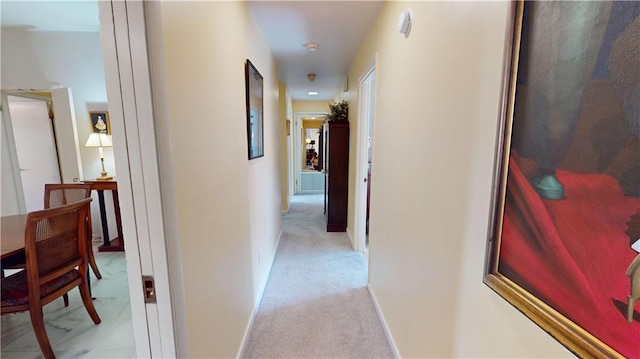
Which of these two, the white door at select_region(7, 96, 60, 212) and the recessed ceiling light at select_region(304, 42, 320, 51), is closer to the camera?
the recessed ceiling light at select_region(304, 42, 320, 51)

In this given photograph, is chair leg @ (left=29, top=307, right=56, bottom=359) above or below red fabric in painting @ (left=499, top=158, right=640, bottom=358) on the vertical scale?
below

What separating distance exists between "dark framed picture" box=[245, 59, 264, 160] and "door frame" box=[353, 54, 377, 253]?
1081 mm

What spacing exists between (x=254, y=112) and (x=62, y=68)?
99.6 inches

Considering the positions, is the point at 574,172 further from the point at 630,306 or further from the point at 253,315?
the point at 253,315

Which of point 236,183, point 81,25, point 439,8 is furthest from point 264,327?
point 81,25

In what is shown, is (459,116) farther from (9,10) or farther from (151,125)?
(9,10)

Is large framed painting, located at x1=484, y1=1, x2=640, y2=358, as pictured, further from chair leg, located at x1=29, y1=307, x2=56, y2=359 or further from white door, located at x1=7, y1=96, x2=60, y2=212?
white door, located at x1=7, y1=96, x2=60, y2=212

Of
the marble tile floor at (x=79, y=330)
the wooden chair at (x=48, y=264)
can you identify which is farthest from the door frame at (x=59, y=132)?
the wooden chair at (x=48, y=264)

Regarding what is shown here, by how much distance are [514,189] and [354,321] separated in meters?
1.75

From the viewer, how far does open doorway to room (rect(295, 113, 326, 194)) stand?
258 inches

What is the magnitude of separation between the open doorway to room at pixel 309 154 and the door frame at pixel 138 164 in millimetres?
5576

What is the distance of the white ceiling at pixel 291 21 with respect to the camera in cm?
189

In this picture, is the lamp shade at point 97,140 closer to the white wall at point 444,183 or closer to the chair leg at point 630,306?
the white wall at point 444,183

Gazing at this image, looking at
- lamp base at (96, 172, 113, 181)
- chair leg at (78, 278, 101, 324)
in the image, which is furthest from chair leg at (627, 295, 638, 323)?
lamp base at (96, 172, 113, 181)
